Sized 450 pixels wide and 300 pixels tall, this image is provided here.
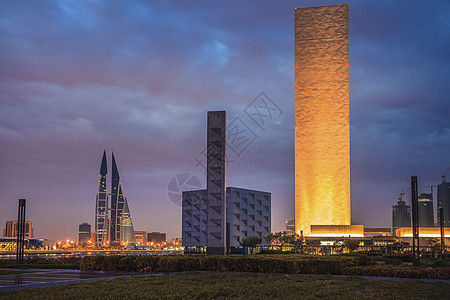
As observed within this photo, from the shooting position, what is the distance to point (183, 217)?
473 feet

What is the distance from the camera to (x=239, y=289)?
17.7 m

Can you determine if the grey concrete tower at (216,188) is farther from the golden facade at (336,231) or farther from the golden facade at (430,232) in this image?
the golden facade at (430,232)

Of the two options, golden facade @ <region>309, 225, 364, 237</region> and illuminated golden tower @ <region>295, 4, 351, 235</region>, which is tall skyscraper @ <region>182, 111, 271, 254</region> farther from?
illuminated golden tower @ <region>295, 4, 351, 235</region>

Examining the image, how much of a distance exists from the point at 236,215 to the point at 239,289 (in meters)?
103

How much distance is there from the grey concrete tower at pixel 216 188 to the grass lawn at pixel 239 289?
16978 mm

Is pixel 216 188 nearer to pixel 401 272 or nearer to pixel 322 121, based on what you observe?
pixel 401 272

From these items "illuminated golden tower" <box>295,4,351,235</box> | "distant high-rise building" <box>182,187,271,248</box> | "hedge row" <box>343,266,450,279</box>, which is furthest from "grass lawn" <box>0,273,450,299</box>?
"distant high-rise building" <box>182,187,271,248</box>

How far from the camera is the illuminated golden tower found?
86875mm

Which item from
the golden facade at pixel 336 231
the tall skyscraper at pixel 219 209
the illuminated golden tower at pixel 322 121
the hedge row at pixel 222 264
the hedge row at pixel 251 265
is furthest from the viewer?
the illuminated golden tower at pixel 322 121

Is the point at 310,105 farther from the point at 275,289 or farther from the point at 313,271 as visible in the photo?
the point at 275,289

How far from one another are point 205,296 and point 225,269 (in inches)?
435

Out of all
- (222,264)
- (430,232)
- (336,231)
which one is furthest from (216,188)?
(430,232)

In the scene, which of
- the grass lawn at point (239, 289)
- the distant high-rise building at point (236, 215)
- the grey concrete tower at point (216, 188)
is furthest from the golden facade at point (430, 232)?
the grass lawn at point (239, 289)

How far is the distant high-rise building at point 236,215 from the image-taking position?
4688 inches
